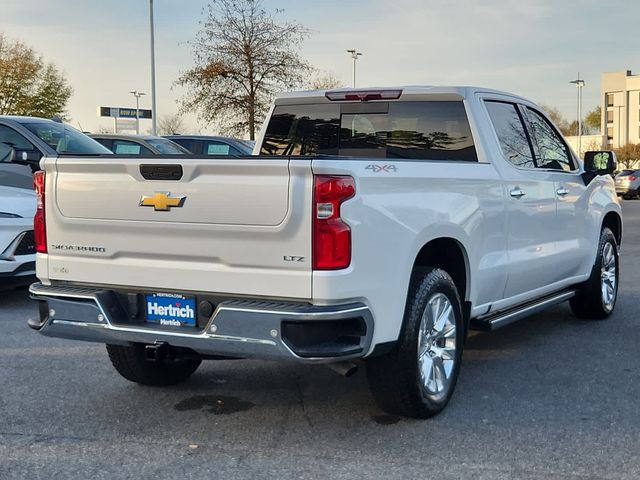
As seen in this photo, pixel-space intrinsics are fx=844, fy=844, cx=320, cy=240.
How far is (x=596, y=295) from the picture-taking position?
7.27 metres

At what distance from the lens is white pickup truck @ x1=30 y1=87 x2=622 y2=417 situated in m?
3.91

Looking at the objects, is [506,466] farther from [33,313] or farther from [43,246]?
[33,313]

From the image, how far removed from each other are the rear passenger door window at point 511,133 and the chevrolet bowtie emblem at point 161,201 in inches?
98.1

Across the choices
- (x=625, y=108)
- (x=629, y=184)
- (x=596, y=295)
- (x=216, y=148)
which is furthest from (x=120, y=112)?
(x=625, y=108)

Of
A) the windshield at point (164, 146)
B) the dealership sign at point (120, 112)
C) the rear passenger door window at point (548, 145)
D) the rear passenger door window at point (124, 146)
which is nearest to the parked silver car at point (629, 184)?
the dealership sign at point (120, 112)

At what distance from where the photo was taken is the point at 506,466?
3.95m

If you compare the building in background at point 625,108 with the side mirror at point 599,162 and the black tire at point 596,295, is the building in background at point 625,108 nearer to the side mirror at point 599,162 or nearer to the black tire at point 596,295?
the black tire at point 596,295

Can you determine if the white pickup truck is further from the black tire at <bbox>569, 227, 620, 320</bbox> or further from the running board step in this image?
the black tire at <bbox>569, 227, 620, 320</bbox>

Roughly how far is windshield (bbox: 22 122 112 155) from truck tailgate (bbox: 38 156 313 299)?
18.7ft

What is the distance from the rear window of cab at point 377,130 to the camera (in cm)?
562

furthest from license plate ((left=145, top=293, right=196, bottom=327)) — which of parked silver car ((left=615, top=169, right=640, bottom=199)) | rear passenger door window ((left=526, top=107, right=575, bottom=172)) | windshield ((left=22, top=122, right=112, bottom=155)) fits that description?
parked silver car ((left=615, top=169, right=640, bottom=199))

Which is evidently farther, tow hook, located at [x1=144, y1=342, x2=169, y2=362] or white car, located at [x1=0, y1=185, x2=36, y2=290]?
white car, located at [x1=0, y1=185, x2=36, y2=290]

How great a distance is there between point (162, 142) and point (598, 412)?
38.1 feet

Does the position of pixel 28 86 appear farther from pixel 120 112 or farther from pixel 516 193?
pixel 516 193
